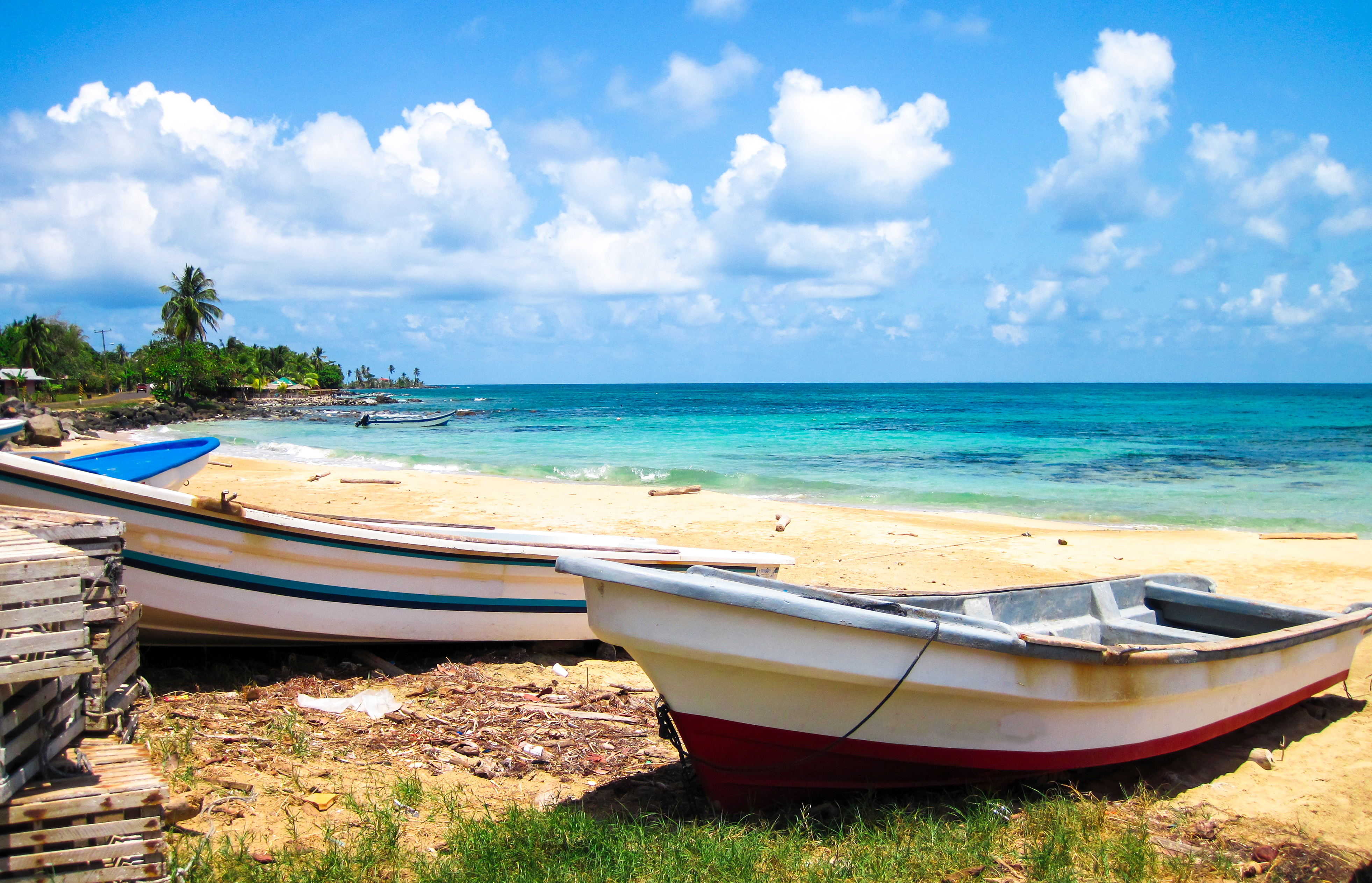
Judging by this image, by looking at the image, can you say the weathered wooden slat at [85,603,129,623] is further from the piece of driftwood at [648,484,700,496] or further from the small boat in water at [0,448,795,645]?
the piece of driftwood at [648,484,700,496]

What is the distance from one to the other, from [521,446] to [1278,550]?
2631 centimetres

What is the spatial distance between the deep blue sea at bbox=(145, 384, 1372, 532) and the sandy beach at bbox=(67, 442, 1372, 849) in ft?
8.57

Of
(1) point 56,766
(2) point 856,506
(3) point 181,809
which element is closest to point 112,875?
(1) point 56,766

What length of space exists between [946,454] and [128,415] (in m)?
41.1

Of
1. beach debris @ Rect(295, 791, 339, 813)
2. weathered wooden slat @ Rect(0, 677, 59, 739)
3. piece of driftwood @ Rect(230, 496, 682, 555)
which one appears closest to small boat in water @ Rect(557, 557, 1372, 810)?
beach debris @ Rect(295, 791, 339, 813)

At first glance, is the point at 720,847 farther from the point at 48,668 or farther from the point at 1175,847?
the point at 48,668

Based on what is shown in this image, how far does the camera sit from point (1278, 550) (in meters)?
11.7

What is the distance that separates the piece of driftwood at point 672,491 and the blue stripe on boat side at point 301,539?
32.9 feet

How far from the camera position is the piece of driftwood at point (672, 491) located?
54.5 feet

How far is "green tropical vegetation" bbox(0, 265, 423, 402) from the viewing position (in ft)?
188

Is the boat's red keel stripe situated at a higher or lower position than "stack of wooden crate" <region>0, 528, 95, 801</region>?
lower

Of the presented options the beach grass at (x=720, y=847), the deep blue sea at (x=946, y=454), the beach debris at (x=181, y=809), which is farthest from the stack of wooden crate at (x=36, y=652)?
the deep blue sea at (x=946, y=454)

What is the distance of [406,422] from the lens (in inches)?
1959

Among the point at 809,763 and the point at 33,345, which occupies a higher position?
the point at 33,345
